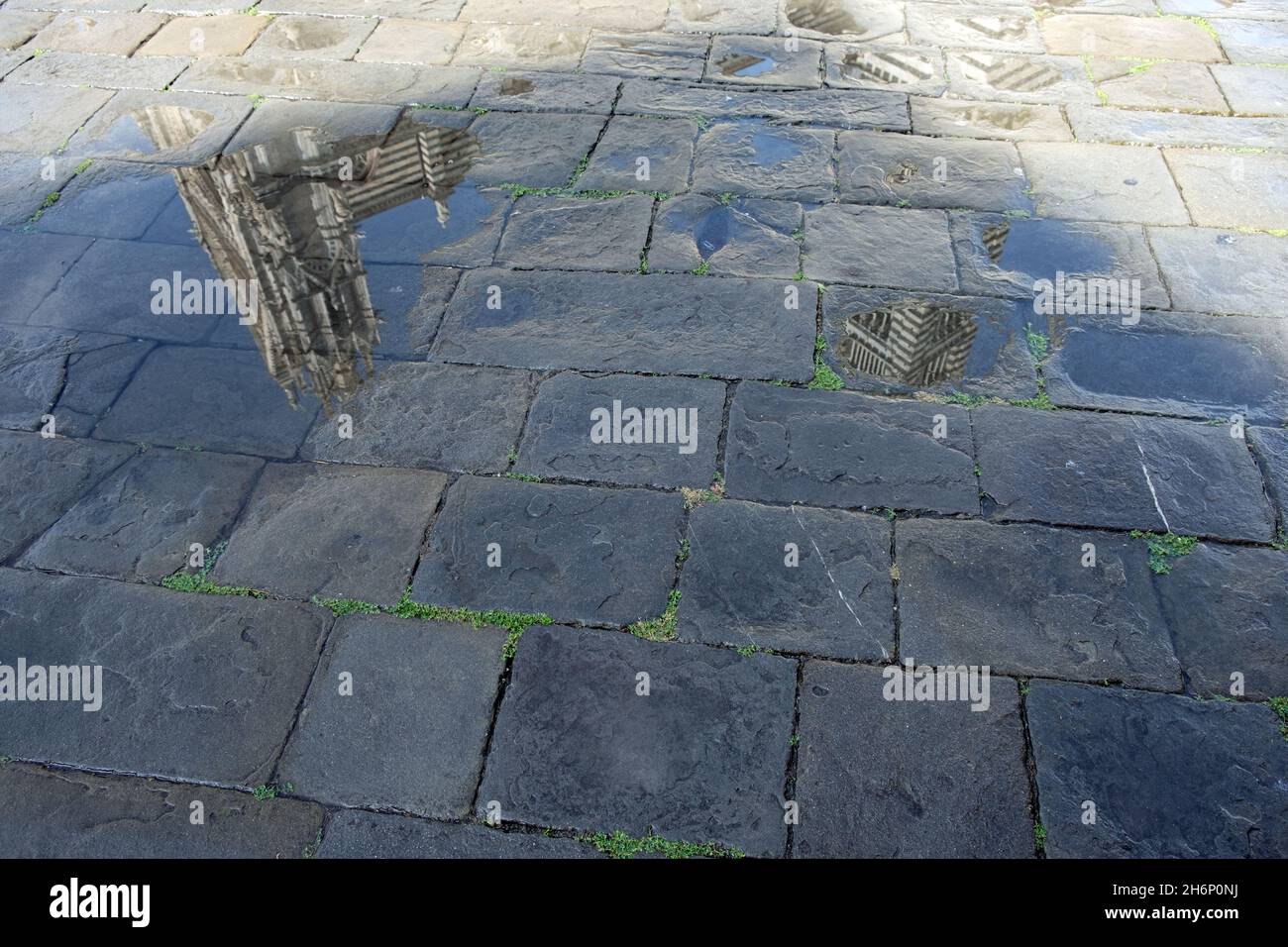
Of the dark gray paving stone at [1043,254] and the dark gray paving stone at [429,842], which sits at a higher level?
the dark gray paving stone at [1043,254]

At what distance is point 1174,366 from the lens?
3.98 meters

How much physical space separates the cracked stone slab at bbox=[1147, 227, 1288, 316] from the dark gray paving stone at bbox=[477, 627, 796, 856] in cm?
294

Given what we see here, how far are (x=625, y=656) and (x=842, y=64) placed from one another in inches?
187

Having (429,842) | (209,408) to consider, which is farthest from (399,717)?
(209,408)

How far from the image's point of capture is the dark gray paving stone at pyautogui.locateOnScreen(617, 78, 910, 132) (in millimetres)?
5570

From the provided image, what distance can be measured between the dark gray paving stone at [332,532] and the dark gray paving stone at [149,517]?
13cm

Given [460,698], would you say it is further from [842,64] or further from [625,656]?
[842,64]

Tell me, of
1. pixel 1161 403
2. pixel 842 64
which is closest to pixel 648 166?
pixel 842 64

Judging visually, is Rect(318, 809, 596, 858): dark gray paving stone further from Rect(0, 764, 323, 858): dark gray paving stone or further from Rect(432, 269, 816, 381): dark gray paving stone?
Rect(432, 269, 816, 381): dark gray paving stone

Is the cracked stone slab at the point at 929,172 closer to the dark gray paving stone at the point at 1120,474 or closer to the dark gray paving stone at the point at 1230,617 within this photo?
the dark gray paving stone at the point at 1120,474

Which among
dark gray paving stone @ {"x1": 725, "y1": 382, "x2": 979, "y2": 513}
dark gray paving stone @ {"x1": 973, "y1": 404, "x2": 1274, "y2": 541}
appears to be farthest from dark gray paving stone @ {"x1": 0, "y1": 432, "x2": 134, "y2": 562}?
dark gray paving stone @ {"x1": 973, "y1": 404, "x2": 1274, "y2": 541}

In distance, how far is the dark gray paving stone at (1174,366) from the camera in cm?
382

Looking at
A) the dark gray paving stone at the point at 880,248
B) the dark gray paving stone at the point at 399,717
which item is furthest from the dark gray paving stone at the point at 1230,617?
the dark gray paving stone at the point at 399,717

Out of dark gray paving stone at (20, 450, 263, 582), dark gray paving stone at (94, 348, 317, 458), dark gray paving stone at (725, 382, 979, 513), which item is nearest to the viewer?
dark gray paving stone at (20, 450, 263, 582)
